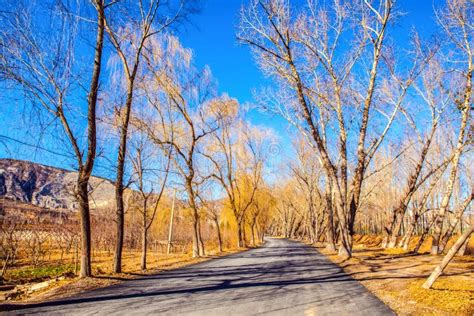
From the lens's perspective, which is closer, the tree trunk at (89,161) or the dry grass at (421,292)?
the dry grass at (421,292)

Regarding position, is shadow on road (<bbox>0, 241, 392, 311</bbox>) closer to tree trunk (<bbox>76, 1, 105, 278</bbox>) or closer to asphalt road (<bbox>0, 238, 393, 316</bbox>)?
asphalt road (<bbox>0, 238, 393, 316</bbox>)

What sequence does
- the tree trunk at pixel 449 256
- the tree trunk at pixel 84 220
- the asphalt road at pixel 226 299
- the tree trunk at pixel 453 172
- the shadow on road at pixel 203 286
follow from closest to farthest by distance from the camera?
the asphalt road at pixel 226 299
the shadow on road at pixel 203 286
the tree trunk at pixel 449 256
the tree trunk at pixel 84 220
the tree trunk at pixel 453 172

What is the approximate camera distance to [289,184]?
177ft

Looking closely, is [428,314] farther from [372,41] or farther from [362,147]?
[372,41]

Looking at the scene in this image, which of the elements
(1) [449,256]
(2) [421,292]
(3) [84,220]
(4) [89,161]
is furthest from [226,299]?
(4) [89,161]

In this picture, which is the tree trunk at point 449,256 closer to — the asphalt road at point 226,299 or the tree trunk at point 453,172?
the asphalt road at point 226,299

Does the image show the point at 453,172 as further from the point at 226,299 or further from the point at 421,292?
the point at 226,299

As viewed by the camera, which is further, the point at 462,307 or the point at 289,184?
the point at 289,184

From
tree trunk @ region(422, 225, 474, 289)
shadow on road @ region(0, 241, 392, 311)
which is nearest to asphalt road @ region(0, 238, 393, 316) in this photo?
shadow on road @ region(0, 241, 392, 311)

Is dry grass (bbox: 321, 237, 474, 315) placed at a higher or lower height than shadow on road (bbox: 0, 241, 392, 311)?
lower

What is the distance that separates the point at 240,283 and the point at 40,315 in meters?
4.86

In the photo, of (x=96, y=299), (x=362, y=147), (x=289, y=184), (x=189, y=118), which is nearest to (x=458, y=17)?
(x=362, y=147)

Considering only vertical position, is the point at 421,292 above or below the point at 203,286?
below

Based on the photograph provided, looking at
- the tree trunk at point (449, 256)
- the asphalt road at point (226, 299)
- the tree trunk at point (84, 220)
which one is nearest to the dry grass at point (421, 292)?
the tree trunk at point (449, 256)
